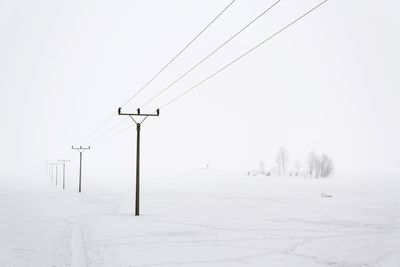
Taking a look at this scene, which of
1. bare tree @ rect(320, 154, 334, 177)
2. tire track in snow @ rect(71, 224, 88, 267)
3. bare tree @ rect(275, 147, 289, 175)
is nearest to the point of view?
tire track in snow @ rect(71, 224, 88, 267)

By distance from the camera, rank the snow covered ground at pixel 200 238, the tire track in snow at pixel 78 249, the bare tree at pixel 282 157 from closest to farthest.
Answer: the tire track in snow at pixel 78 249 < the snow covered ground at pixel 200 238 < the bare tree at pixel 282 157

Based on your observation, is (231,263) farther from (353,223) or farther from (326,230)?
(353,223)

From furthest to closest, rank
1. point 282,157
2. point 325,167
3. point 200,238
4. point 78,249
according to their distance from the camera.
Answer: point 282,157
point 325,167
point 200,238
point 78,249

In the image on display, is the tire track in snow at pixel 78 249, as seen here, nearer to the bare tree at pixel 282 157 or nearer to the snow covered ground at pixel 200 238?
the snow covered ground at pixel 200 238

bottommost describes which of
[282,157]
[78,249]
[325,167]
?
[78,249]

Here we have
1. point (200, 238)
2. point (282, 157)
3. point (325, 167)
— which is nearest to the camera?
point (200, 238)

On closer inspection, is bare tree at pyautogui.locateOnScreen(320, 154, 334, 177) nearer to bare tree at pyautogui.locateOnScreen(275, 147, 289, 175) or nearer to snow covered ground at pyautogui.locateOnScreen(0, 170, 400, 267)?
bare tree at pyautogui.locateOnScreen(275, 147, 289, 175)

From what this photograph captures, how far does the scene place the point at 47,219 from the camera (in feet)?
83.2

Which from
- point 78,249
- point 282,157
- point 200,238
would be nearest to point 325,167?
point 282,157

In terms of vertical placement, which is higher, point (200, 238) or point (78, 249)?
point (78, 249)

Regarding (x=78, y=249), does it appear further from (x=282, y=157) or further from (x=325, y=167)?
(x=282, y=157)

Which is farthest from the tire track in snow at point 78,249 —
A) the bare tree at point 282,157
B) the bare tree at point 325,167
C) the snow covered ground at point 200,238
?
the bare tree at point 282,157

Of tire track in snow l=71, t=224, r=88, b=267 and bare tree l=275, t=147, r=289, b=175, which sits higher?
bare tree l=275, t=147, r=289, b=175

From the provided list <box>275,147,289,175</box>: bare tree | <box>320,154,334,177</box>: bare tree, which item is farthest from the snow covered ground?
<box>275,147,289,175</box>: bare tree
